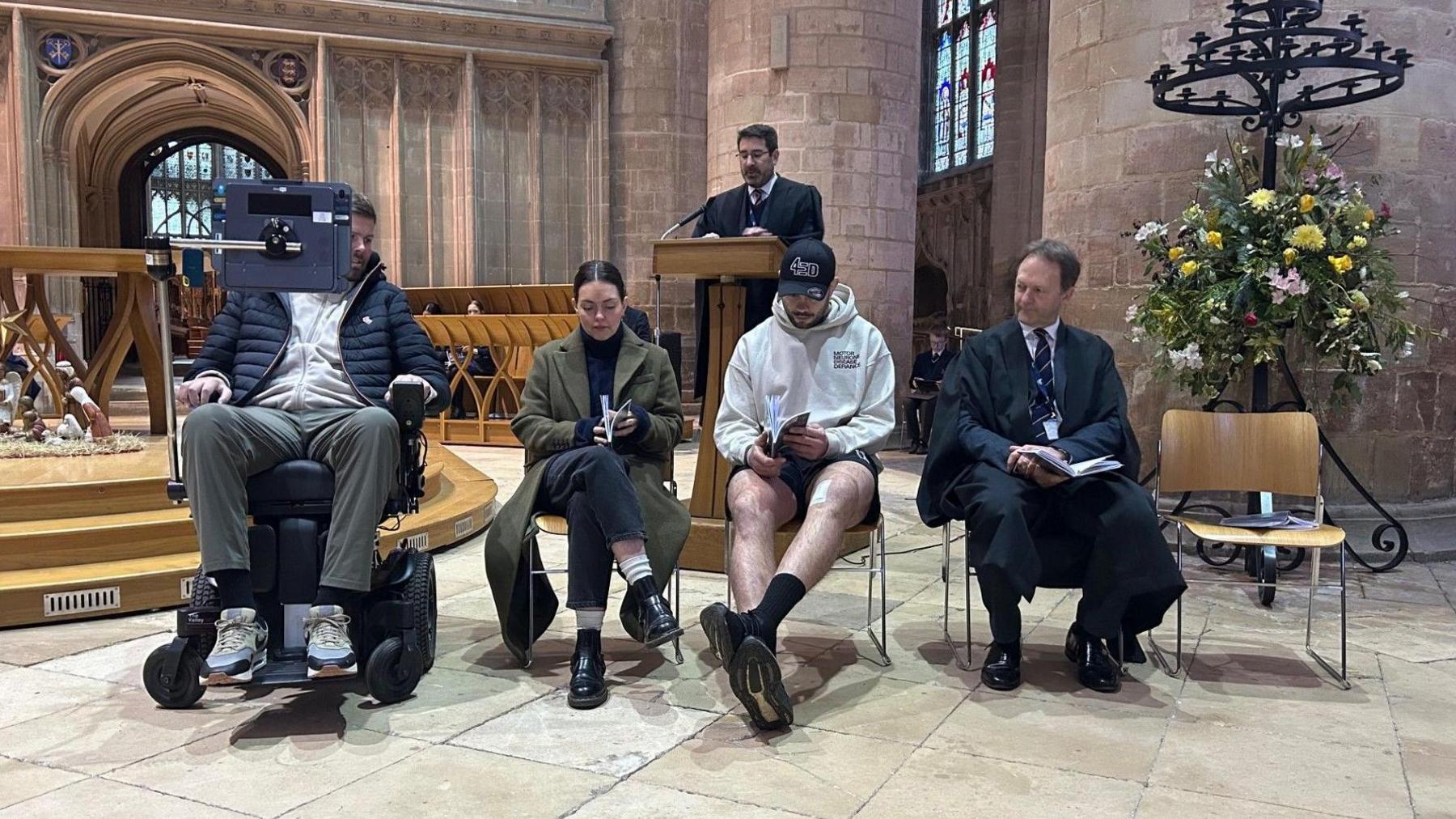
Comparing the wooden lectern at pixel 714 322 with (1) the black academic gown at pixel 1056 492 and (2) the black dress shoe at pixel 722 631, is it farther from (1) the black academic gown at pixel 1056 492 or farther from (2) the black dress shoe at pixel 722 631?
(2) the black dress shoe at pixel 722 631

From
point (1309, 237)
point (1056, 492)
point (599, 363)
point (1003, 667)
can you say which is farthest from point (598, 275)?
point (1309, 237)

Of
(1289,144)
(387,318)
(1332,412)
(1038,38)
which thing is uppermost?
(1038,38)

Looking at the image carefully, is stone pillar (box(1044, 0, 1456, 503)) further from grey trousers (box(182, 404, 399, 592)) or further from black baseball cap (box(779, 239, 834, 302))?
grey trousers (box(182, 404, 399, 592))

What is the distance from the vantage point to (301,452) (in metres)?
2.90

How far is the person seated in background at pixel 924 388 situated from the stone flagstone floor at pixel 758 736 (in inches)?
235

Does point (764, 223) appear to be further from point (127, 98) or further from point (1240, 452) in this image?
point (127, 98)

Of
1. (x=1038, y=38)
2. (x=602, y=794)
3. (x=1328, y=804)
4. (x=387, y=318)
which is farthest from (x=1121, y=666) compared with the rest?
(x=1038, y=38)

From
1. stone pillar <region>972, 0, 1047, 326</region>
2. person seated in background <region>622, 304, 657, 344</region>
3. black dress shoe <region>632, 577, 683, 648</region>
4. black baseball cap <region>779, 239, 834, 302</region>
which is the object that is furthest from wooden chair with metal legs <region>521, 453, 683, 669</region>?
stone pillar <region>972, 0, 1047, 326</region>

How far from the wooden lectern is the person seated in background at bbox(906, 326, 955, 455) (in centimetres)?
523

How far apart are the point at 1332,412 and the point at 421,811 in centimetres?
458

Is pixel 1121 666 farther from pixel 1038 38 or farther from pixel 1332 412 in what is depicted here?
pixel 1038 38

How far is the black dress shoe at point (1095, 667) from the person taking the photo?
3.15 meters

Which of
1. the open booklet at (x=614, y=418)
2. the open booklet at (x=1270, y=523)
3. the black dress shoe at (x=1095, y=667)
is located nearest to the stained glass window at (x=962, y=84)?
the open booklet at (x=1270, y=523)

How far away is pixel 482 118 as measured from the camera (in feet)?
42.1
